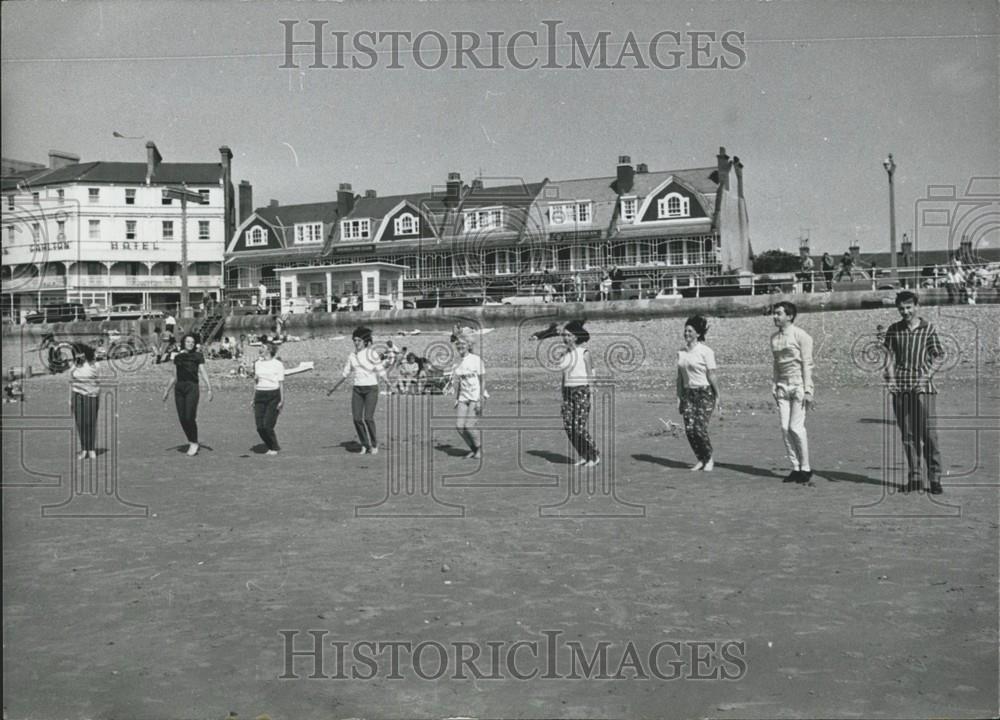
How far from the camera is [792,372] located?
27.8 feet

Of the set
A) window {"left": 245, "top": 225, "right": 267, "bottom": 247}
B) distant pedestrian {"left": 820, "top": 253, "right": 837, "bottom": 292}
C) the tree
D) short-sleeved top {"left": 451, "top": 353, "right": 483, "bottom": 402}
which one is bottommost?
short-sleeved top {"left": 451, "top": 353, "right": 483, "bottom": 402}

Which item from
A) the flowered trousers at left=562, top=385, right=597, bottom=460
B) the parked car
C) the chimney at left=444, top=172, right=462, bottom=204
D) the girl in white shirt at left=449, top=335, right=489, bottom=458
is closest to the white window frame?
the chimney at left=444, top=172, right=462, bottom=204

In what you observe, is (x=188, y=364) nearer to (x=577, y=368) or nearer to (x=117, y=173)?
(x=577, y=368)

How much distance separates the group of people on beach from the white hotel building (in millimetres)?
1903

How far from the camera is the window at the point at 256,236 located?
35856 millimetres

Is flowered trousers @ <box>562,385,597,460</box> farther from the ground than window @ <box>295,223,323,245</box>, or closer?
closer

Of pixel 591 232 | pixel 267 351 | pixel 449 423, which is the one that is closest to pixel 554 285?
pixel 591 232

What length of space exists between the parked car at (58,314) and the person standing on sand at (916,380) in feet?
67.9

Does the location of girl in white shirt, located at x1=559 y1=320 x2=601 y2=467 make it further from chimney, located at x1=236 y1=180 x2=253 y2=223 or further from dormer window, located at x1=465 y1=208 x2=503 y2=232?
dormer window, located at x1=465 y1=208 x2=503 y2=232

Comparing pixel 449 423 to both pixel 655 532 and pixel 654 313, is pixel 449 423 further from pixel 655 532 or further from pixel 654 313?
pixel 654 313

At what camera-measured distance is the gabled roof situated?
861 cm

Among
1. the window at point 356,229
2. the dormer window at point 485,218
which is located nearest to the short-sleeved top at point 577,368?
the window at point 356,229

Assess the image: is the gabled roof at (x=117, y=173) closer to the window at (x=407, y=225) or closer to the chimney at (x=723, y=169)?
the window at (x=407, y=225)

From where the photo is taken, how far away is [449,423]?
1525cm
